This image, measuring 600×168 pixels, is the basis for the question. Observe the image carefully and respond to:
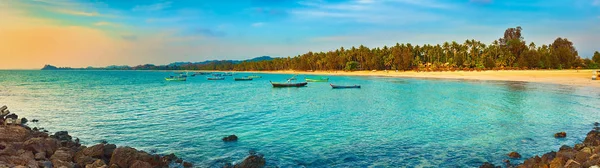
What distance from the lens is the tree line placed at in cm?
12500

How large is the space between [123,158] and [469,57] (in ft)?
488

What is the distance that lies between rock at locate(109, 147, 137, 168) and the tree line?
135m

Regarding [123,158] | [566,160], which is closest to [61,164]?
[123,158]

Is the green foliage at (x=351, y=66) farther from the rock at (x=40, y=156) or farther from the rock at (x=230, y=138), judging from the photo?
the rock at (x=40, y=156)

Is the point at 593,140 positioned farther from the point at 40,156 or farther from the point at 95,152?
the point at 40,156

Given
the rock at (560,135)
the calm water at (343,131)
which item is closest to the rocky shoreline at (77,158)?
the calm water at (343,131)

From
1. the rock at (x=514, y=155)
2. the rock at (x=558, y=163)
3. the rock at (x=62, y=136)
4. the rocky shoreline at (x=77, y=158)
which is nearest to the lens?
the rock at (x=558, y=163)

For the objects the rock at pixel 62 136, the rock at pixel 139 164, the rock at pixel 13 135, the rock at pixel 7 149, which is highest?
the rock at pixel 7 149

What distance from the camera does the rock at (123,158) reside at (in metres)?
13.9

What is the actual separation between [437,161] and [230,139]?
11089 millimetres

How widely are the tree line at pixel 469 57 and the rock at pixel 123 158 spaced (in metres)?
135

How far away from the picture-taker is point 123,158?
1405cm

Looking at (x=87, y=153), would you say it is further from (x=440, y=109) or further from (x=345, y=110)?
→ (x=440, y=109)

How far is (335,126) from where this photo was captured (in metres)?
25.5
